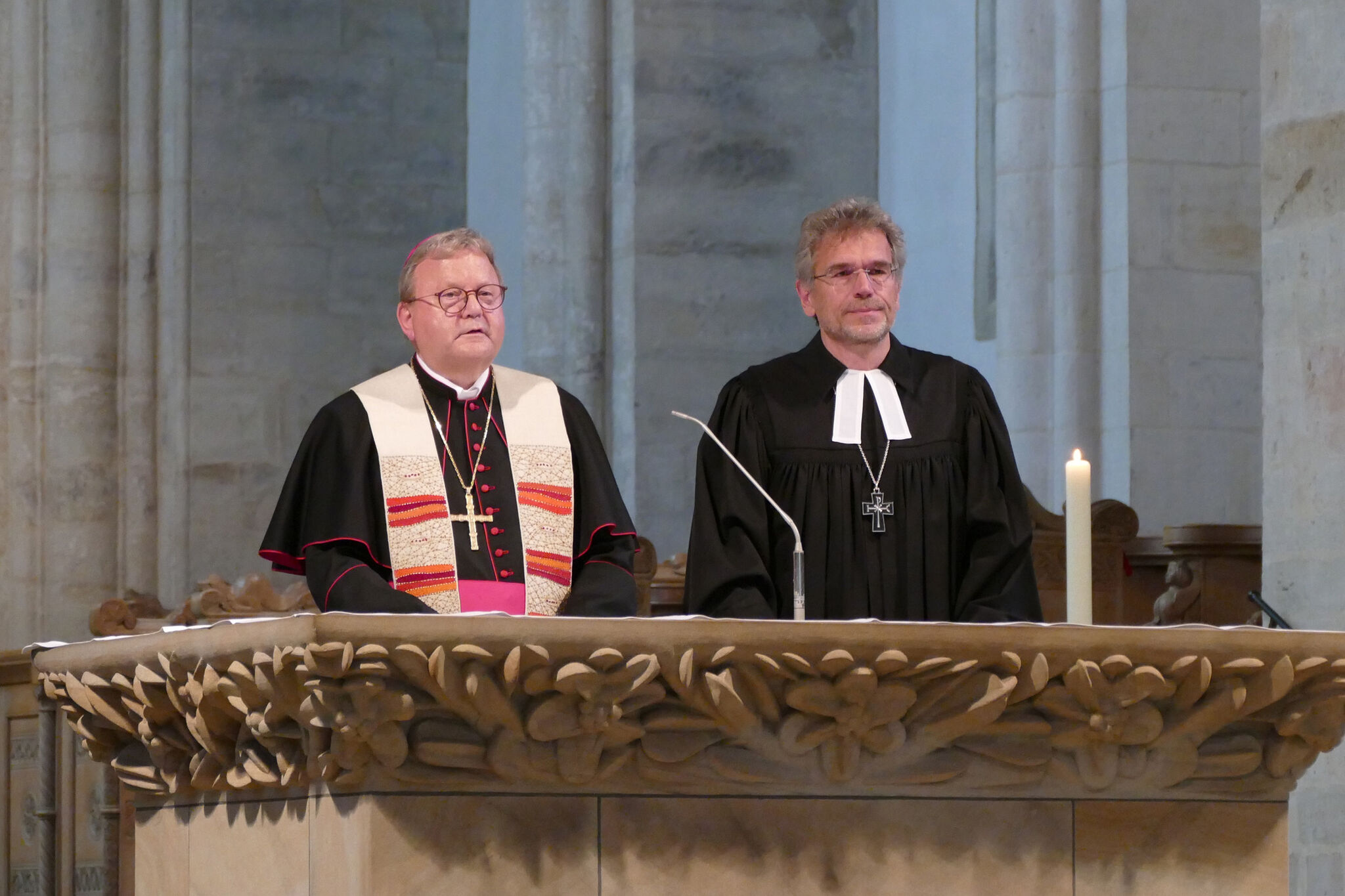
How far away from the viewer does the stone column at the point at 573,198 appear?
8742mm

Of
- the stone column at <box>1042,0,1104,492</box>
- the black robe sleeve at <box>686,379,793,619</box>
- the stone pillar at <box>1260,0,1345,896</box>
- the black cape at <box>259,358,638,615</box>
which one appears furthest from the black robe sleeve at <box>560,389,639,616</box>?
the stone column at <box>1042,0,1104,492</box>

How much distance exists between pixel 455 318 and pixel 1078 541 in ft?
4.16

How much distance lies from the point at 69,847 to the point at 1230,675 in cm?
509

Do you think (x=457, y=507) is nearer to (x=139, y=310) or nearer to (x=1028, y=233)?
(x=1028, y=233)

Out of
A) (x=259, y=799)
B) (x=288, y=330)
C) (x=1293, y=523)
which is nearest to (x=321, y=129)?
(x=288, y=330)

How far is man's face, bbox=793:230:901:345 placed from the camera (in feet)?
12.4

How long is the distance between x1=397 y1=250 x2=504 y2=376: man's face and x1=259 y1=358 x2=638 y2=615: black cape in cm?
15

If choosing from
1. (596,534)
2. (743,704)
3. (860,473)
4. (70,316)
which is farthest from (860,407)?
(70,316)

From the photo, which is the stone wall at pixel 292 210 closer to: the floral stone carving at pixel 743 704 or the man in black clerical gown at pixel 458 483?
the man in black clerical gown at pixel 458 483

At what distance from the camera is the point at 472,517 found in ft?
12.8

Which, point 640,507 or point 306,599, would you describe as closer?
point 306,599

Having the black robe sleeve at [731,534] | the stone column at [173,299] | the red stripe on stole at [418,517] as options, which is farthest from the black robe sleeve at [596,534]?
the stone column at [173,299]

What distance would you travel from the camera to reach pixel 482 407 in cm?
401

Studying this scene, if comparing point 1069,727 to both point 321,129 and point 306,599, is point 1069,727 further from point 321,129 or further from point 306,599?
point 321,129
